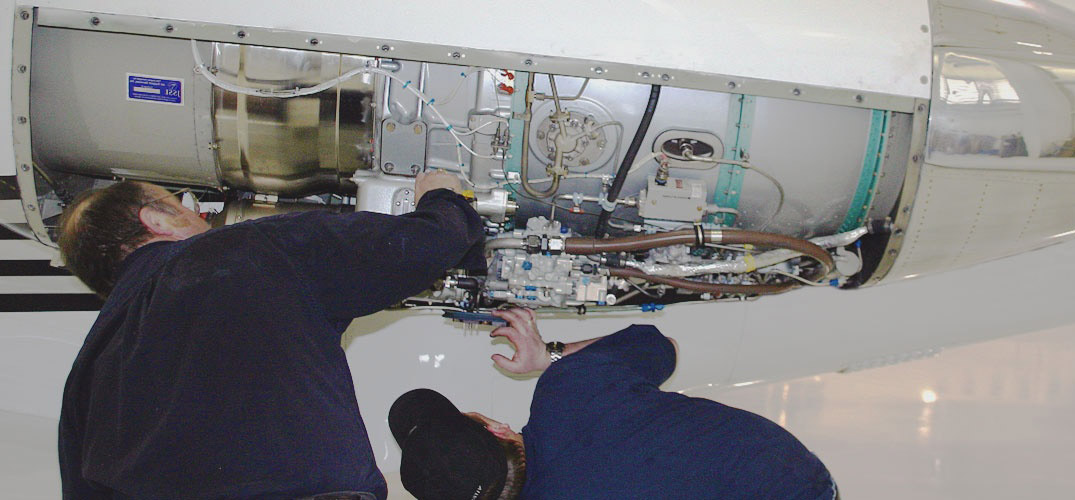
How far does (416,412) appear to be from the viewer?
2.32 metres

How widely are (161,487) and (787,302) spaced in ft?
8.44

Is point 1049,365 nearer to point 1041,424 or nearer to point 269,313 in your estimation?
point 1041,424

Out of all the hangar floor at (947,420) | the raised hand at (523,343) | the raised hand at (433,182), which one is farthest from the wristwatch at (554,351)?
the hangar floor at (947,420)

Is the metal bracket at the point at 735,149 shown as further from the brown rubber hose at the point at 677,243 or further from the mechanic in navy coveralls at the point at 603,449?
the mechanic in navy coveralls at the point at 603,449

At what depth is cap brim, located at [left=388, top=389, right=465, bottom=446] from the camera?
7.42 feet

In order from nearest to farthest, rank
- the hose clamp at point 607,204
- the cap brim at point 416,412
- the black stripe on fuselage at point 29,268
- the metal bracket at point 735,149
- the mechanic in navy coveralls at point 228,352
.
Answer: the mechanic in navy coveralls at point 228,352 < the cap brim at point 416,412 < the metal bracket at point 735,149 < the hose clamp at point 607,204 < the black stripe on fuselage at point 29,268

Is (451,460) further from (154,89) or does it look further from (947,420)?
(947,420)

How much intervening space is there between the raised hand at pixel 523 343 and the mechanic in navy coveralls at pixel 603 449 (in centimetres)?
33

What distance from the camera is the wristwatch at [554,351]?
2717mm

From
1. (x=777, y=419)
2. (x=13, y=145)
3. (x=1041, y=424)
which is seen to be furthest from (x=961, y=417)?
(x=13, y=145)

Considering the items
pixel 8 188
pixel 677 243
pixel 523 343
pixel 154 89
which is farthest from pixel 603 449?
pixel 8 188

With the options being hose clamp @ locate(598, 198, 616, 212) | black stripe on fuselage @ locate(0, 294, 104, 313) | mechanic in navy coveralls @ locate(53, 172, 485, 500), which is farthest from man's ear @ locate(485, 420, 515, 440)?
black stripe on fuselage @ locate(0, 294, 104, 313)

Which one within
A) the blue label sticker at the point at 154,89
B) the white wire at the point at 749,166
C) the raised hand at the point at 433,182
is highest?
the blue label sticker at the point at 154,89

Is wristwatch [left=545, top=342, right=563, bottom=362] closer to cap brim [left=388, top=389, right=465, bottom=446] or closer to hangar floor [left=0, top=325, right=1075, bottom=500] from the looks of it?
cap brim [left=388, top=389, right=465, bottom=446]
